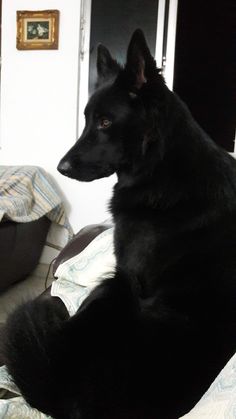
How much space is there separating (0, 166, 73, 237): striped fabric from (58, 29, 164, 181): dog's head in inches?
51.6

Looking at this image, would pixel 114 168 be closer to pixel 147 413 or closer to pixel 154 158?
pixel 154 158

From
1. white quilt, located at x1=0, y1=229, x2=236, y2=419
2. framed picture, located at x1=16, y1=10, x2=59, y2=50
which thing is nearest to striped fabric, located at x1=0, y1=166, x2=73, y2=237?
framed picture, located at x1=16, y1=10, x2=59, y2=50

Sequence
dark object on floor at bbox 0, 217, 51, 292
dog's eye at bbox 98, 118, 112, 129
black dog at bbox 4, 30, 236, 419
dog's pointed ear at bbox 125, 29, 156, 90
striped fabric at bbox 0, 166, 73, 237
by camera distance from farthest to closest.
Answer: striped fabric at bbox 0, 166, 73, 237 < dark object on floor at bbox 0, 217, 51, 292 < dog's eye at bbox 98, 118, 112, 129 < dog's pointed ear at bbox 125, 29, 156, 90 < black dog at bbox 4, 30, 236, 419

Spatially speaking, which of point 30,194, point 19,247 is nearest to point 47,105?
point 30,194

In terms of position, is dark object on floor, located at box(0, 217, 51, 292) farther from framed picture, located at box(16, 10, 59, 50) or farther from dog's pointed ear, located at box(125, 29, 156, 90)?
dog's pointed ear, located at box(125, 29, 156, 90)

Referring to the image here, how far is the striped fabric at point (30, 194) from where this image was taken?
2.52 metres

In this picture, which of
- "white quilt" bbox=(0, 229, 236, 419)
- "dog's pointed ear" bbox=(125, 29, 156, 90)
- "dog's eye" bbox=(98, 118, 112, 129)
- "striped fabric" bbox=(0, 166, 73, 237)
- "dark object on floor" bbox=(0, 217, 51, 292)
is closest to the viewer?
"white quilt" bbox=(0, 229, 236, 419)

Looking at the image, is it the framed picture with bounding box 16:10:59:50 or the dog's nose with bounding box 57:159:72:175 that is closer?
the dog's nose with bounding box 57:159:72:175

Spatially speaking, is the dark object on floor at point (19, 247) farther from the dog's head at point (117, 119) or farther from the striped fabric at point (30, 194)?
the dog's head at point (117, 119)

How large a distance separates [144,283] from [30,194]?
1.76m

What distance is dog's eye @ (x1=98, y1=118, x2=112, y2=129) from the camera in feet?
3.86

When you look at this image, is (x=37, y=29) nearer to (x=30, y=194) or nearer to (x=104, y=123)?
(x=30, y=194)

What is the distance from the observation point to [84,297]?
137cm

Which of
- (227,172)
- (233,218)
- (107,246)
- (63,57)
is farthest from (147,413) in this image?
(63,57)
